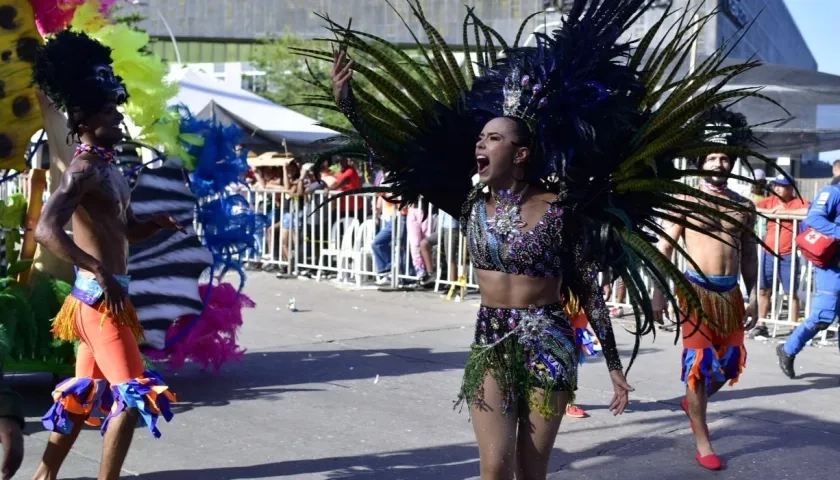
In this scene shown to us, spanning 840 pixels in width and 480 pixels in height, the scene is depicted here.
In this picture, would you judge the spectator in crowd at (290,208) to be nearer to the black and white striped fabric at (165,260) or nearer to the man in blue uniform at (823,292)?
the black and white striped fabric at (165,260)

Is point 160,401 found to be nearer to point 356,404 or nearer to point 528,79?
point 528,79

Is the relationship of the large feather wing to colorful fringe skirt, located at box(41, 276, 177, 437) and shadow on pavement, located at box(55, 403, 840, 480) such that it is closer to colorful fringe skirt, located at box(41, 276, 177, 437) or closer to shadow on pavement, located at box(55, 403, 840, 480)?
shadow on pavement, located at box(55, 403, 840, 480)

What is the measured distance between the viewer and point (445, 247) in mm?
12703

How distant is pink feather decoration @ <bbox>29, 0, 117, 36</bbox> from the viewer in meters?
6.49

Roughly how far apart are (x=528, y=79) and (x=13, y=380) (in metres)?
4.79

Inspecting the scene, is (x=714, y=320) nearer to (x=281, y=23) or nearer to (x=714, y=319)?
(x=714, y=319)

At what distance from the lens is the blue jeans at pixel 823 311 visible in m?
8.16

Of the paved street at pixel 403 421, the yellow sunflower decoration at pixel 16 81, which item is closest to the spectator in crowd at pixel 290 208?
the paved street at pixel 403 421

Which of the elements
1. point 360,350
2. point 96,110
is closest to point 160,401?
point 96,110

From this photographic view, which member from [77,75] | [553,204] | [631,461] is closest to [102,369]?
[77,75]

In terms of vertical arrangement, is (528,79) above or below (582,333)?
above

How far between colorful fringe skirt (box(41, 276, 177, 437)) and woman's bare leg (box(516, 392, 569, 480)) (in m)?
1.52

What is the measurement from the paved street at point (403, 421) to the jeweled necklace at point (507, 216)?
6.30 feet

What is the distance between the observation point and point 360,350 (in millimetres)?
8977
